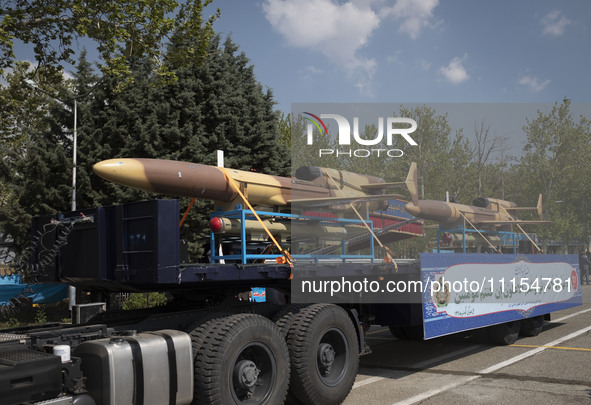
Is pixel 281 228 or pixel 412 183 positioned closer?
pixel 281 228

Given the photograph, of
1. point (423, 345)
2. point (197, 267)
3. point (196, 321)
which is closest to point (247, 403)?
point (196, 321)

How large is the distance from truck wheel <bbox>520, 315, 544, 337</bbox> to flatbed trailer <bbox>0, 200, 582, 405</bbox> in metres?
3.10

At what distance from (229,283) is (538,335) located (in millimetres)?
7833

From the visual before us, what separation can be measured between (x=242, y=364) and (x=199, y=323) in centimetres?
57

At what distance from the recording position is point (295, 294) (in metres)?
6.77

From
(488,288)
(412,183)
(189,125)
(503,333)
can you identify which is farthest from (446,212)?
(189,125)

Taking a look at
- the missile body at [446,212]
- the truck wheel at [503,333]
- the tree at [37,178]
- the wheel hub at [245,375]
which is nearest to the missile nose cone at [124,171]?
the wheel hub at [245,375]

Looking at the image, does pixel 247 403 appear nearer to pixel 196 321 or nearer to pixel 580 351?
pixel 196 321

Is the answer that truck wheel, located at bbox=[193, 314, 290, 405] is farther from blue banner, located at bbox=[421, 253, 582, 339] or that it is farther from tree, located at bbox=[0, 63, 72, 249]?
tree, located at bbox=[0, 63, 72, 249]

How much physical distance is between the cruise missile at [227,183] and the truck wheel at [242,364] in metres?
2.78

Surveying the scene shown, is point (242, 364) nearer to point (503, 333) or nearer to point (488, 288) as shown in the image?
point (488, 288)

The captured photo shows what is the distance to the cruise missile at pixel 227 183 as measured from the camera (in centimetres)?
730

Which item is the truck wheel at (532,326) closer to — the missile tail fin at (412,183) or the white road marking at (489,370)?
the white road marking at (489,370)

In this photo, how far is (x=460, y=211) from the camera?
13.4 m
